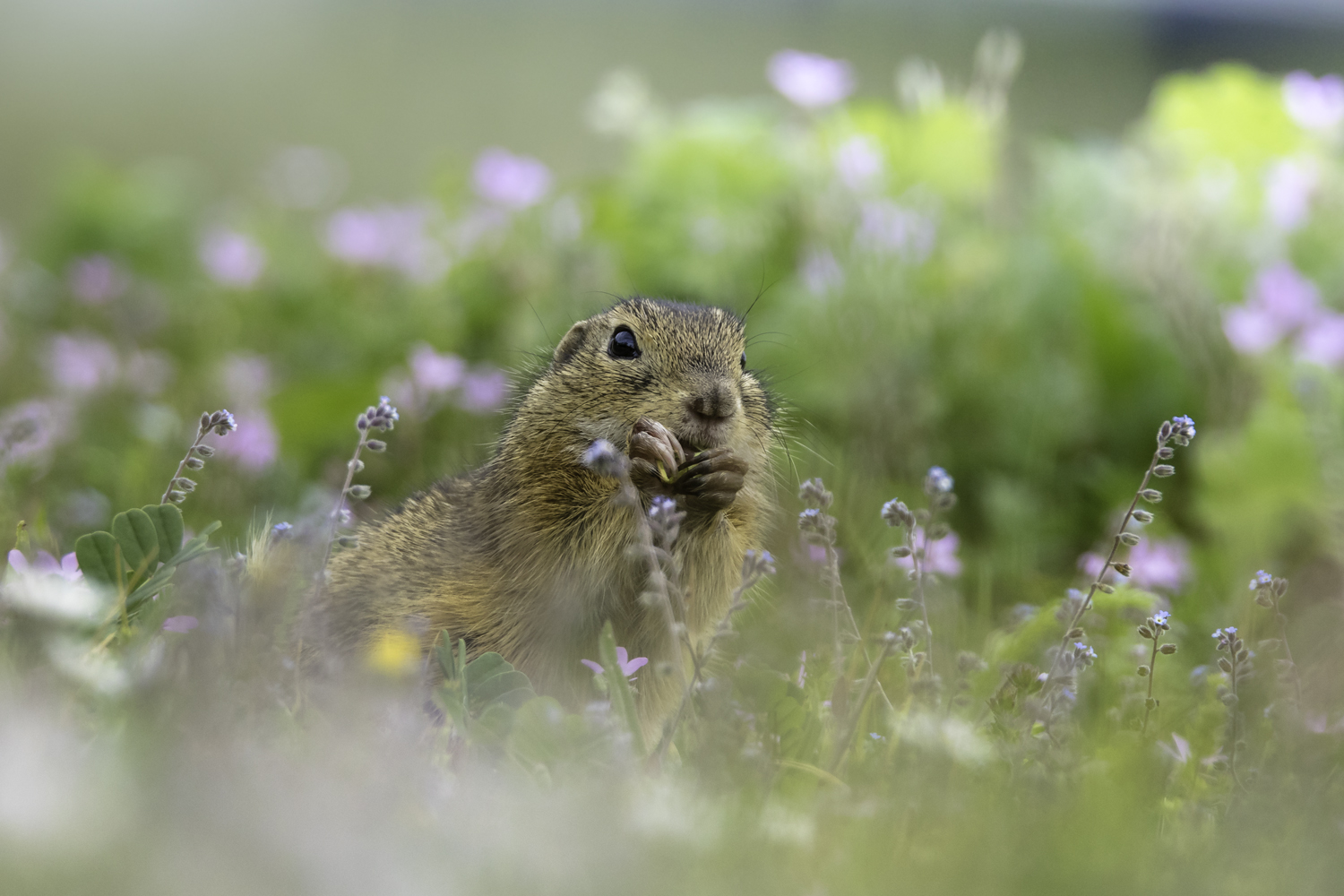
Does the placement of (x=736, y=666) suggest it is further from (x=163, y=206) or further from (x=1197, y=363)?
(x=163, y=206)

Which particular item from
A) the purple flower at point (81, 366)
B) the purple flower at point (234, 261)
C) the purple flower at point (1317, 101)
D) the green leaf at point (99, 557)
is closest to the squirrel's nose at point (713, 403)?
the green leaf at point (99, 557)

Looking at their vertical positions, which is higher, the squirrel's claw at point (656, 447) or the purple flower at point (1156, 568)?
the purple flower at point (1156, 568)

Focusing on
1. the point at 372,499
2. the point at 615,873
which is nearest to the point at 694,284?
the point at 372,499

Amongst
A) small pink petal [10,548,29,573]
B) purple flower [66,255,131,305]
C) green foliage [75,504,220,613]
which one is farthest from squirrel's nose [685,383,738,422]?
purple flower [66,255,131,305]

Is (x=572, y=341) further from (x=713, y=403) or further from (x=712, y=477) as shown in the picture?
(x=712, y=477)

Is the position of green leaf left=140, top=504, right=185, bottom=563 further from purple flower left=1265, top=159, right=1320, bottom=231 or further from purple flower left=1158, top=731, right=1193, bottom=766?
purple flower left=1265, top=159, right=1320, bottom=231

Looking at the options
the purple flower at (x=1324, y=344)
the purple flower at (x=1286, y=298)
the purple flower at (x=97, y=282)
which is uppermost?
the purple flower at (x=97, y=282)

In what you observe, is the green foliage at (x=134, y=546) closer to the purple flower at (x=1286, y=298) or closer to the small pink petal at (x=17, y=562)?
the small pink petal at (x=17, y=562)

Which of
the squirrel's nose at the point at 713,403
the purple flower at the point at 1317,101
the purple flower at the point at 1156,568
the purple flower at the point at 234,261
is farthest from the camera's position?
the purple flower at the point at 234,261
